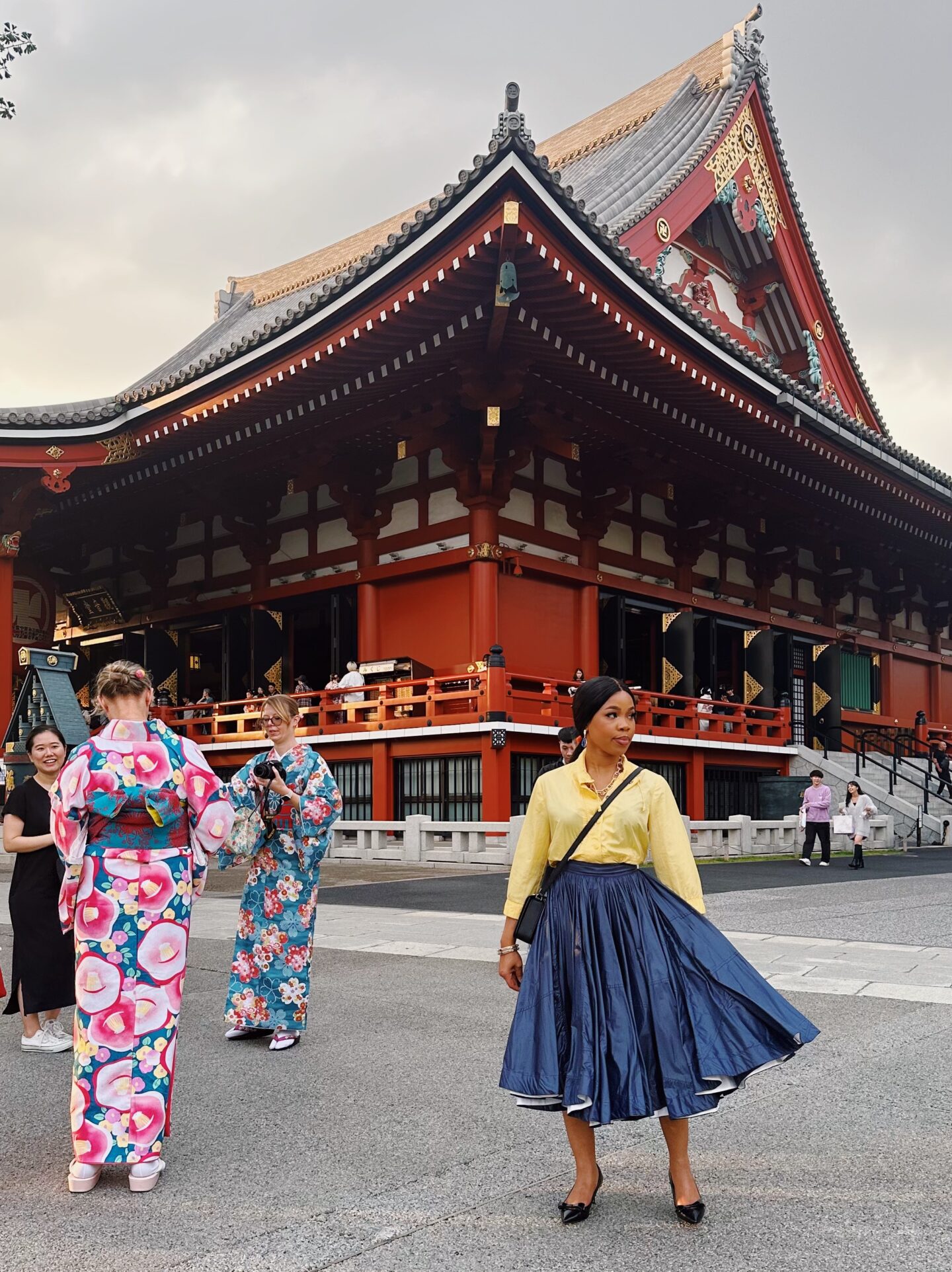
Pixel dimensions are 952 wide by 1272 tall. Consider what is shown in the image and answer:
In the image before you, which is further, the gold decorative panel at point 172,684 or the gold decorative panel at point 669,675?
the gold decorative panel at point 172,684

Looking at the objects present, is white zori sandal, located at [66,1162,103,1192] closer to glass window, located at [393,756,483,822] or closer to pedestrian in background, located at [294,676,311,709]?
glass window, located at [393,756,483,822]

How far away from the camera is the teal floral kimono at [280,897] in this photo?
223 inches

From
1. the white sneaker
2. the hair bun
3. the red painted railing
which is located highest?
the red painted railing

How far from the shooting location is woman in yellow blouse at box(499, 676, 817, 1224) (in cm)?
324

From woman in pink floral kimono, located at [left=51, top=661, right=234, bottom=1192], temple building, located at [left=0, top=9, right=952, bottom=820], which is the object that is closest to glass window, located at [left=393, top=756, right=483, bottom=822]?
temple building, located at [left=0, top=9, right=952, bottom=820]

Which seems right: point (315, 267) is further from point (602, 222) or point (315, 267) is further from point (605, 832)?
point (605, 832)

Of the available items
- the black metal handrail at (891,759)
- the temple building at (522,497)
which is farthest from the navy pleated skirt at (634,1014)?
the black metal handrail at (891,759)

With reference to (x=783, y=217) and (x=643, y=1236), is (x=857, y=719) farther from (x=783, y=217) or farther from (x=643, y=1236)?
(x=643, y=1236)

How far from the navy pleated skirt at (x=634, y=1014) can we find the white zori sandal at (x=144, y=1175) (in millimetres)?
1288

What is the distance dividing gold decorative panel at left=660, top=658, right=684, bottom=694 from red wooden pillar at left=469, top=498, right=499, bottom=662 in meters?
4.76

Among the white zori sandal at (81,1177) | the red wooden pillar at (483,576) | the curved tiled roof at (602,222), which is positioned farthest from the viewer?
the red wooden pillar at (483,576)

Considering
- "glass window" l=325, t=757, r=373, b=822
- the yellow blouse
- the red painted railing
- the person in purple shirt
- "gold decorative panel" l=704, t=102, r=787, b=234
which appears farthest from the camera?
"gold decorative panel" l=704, t=102, r=787, b=234

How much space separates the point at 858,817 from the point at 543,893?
44.2ft

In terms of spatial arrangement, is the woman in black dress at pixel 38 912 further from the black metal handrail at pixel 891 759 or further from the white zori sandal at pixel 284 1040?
the black metal handrail at pixel 891 759
